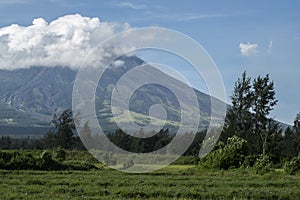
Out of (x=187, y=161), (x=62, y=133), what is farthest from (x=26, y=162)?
(x=62, y=133)

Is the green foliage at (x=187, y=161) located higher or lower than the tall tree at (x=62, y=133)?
lower

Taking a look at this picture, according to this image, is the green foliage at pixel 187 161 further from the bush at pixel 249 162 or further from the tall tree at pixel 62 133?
the tall tree at pixel 62 133

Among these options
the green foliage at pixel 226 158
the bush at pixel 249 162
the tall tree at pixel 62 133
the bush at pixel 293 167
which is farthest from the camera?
the tall tree at pixel 62 133

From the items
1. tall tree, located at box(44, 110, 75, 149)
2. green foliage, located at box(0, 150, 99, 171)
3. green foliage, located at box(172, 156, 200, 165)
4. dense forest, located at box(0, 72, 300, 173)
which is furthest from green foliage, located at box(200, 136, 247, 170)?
tall tree, located at box(44, 110, 75, 149)

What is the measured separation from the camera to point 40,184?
840 inches

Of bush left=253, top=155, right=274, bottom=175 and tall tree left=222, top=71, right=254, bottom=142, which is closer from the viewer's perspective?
bush left=253, top=155, right=274, bottom=175

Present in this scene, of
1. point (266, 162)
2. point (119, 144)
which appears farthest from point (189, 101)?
point (119, 144)

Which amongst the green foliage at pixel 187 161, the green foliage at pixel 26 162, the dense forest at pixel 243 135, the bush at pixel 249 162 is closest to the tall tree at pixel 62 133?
the dense forest at pixel 243 135

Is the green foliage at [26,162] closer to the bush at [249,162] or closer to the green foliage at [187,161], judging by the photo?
the bush at [249,162]

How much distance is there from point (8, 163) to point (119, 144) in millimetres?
18625

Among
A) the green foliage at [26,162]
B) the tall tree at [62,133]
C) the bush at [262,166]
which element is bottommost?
the green foliage at [26,162]

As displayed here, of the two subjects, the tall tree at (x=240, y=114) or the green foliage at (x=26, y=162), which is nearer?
the green foliage at (x=26, y=162)

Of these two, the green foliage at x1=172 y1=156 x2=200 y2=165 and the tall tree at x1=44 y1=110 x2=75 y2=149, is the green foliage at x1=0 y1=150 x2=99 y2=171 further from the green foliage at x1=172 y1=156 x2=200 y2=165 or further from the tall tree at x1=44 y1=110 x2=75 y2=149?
the tall tree at x1=44 y1=110 x2=75 y2=149

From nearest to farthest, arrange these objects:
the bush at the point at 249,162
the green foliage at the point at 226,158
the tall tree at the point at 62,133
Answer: the bush at the point at 249,162, the green foliage at the point at 226,158, the tall tree at the point at 62,133
